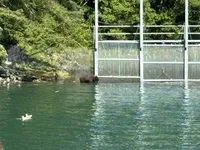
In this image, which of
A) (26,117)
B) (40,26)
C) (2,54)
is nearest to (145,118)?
(26,117)

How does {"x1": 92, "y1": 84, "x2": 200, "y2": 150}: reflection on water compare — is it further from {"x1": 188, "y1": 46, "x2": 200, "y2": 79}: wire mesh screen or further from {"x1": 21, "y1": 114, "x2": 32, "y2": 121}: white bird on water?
{"x1": 188, "y1": 46, "x2": 200, "y2": 79}: wire mesh screen

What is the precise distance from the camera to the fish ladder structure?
5434 cm

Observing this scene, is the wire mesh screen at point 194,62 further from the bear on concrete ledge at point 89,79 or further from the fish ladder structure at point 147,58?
the bear on concrete ledge at point 89,79

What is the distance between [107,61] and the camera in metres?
55.4

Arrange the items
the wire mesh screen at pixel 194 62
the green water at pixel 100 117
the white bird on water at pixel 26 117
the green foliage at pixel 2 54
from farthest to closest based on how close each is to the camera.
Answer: the wire mesh screen at pixel 194 62 → the green foliage at pixel 2 54 → the white bird on water at pixel 26 117 → the green water at pixel 100 117

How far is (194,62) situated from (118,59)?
702 cm

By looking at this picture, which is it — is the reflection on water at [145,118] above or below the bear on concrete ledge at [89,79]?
below

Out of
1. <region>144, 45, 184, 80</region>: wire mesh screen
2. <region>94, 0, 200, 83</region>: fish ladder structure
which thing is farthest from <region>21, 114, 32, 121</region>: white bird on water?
<region>144, 45, 184, 80</region>: wire mesh screen

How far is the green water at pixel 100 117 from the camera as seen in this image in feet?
84.2

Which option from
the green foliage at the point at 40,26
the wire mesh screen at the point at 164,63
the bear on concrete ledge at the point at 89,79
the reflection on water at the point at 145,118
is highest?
the green foliage at the point at 40,26

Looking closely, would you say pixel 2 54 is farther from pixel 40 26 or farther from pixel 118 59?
pixel 118 59

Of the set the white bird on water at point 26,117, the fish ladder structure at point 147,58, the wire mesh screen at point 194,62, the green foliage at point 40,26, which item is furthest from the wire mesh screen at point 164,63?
the white bird on water at point 26,117

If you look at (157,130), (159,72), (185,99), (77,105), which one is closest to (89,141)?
(157,130)

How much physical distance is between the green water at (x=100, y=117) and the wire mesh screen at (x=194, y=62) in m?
4.05
